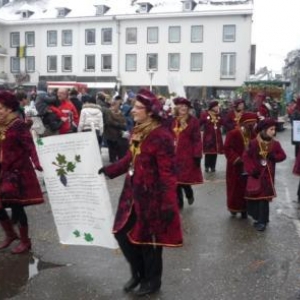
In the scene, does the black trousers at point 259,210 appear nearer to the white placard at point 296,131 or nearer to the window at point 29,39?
the white placard at point 296,131

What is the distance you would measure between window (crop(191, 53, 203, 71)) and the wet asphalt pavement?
129 ft

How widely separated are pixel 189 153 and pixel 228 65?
38.0 m

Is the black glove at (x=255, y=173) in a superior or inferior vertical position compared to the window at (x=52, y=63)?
inferior

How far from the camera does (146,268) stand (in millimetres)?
4434

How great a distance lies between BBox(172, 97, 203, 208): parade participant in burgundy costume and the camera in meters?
7.85

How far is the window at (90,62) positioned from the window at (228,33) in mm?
11958

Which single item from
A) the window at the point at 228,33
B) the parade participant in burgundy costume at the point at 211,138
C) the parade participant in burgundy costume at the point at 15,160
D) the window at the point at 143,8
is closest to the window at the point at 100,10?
the window at the point at 143,8

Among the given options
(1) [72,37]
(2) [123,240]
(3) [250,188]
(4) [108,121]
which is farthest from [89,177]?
(1) [72,37]

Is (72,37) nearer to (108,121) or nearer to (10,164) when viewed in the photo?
(108,121)

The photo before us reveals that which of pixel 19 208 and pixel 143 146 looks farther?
pixel 19 208

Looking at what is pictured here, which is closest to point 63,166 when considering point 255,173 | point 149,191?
point 149,191

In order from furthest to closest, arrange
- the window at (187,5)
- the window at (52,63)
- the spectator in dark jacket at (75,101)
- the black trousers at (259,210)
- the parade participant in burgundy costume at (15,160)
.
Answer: the window at (52,63), the window at (187,5), the spectator in dark jacket at (75,101), the black trousers at (259,210), the parade participant in burgundy costume at (15,160)

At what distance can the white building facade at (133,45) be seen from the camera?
4469 cm

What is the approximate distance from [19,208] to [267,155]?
3.01m
